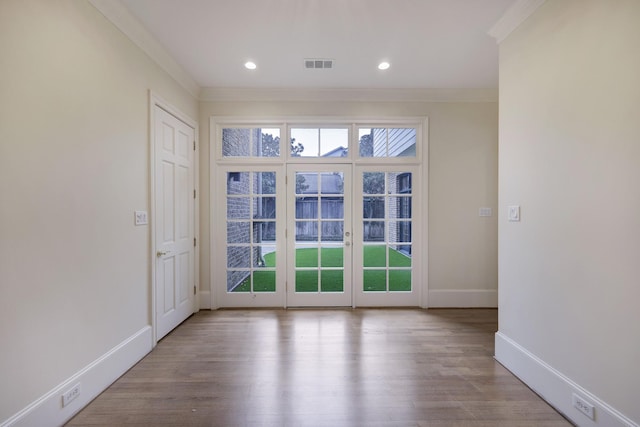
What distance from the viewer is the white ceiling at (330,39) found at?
2178 mm

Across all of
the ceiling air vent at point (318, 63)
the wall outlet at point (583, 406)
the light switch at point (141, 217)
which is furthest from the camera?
the ceiling air vent at point (318, 63)

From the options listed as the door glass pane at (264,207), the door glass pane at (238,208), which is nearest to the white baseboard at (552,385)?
the door glass pane at (264,207)

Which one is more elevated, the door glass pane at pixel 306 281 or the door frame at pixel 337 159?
the door frame at pixel 337 159

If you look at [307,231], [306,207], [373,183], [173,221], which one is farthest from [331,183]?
[173,221]

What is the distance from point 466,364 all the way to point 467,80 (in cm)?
317


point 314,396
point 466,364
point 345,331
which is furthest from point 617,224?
point 345,331

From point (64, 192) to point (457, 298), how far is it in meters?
4.19

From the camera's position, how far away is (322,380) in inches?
84.0

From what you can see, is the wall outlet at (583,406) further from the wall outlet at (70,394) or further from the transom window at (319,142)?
the wall outlet at (70,394)

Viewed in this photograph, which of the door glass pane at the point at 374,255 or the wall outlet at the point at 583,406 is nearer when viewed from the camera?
the wall outlet at the point at 583,406

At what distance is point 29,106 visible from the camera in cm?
154

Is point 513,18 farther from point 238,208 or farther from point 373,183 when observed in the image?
point 238,208

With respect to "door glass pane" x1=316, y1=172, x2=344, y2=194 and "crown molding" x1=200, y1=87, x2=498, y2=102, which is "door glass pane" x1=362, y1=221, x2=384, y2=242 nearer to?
"door glass pane" x1=316, y1=172, x2=344, y2=194

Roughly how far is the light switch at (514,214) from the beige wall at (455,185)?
1.43 meters
